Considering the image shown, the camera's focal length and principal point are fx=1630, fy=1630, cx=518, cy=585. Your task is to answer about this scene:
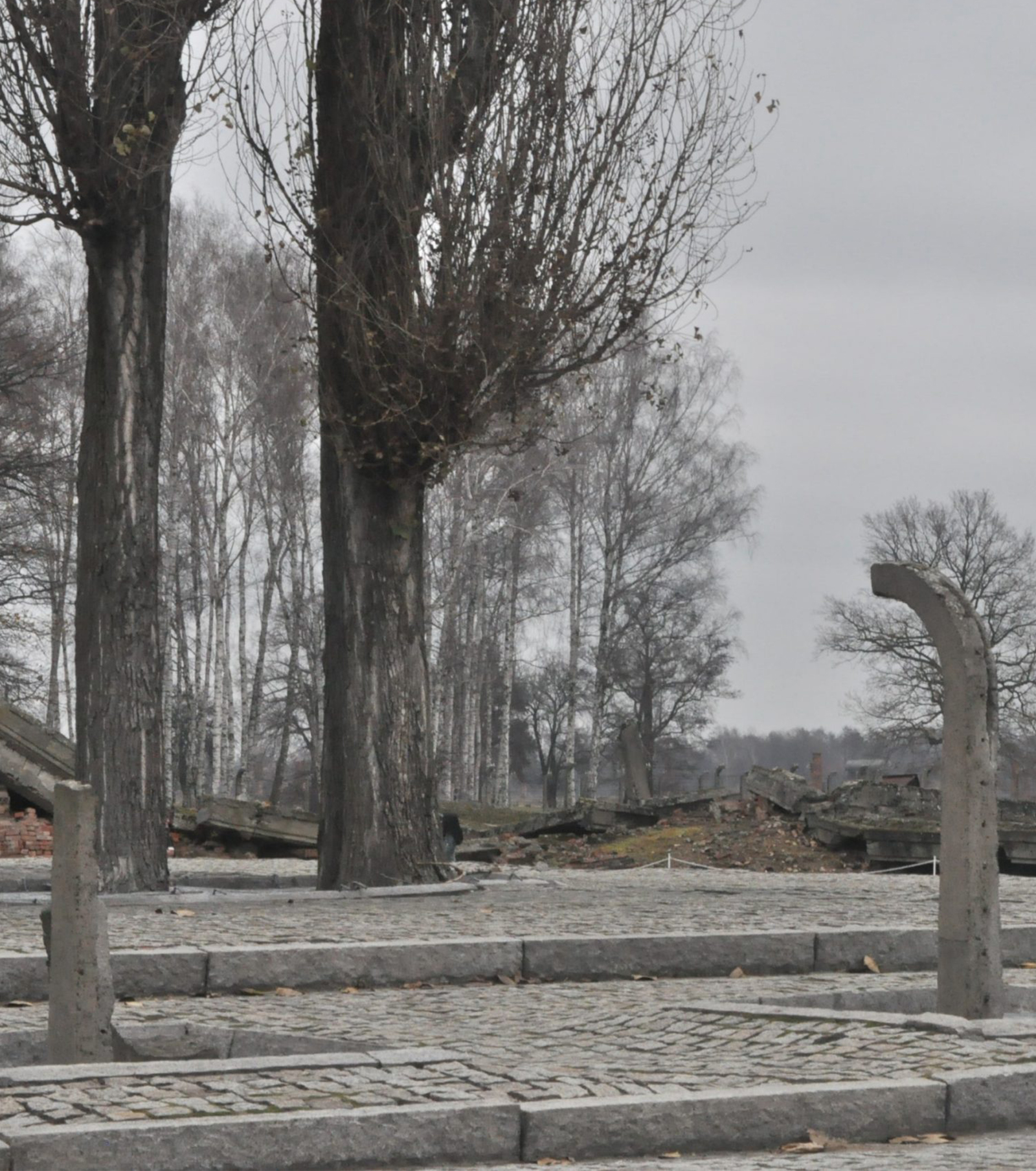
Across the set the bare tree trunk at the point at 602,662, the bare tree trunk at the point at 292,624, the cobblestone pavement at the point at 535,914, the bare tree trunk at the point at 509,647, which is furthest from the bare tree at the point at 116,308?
the bare tree trunk at the point at 602,662

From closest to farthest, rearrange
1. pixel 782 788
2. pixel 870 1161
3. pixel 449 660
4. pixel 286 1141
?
pixel 286 1141 → pixel 870 1161 → pixel 782 788 → pixel 449 660

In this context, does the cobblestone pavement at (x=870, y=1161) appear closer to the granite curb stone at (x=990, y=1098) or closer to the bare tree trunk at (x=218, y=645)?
the granite curb stone at (x=990, y=1098)

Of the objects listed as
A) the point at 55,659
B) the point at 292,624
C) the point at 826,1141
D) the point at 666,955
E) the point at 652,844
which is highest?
the point at 292,624

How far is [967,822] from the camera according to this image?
6430mm

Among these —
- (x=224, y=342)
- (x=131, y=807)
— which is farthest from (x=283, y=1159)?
(x=224, y=342)

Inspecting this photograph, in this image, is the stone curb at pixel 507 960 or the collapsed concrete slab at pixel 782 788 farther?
the collapsed concrete slab at pixel 782 788

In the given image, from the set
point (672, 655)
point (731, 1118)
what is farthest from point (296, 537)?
point (731, 1118)

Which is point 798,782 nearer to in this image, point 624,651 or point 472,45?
point 472,45

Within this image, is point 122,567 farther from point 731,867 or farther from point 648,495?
point 648,495

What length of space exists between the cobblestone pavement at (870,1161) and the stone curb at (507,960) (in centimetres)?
209

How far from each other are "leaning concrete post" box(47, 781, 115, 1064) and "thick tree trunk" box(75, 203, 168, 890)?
19.1 ft

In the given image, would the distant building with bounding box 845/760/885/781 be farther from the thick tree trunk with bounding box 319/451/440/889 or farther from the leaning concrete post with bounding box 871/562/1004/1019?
the leaning concrete post with bounding box 871/562/1004/1019

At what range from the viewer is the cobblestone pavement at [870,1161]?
4555 mm

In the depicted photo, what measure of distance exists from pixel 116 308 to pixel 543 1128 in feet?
27.2
